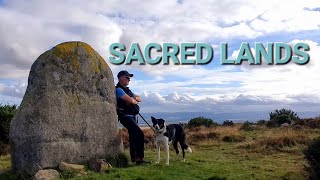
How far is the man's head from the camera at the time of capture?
47.5 ft

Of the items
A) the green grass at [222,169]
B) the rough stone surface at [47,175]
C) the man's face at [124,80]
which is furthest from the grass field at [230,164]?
the man's face at [124,80]

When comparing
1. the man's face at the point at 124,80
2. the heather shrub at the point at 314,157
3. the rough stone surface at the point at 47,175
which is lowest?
the rough stone surface at the point at 47,175

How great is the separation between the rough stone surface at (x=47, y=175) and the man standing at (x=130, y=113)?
2808mm

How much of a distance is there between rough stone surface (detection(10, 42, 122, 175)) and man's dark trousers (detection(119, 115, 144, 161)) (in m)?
0.42

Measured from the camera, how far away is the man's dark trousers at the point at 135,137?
46.9ft

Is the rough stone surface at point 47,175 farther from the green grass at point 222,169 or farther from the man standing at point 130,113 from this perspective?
the man standing at point 130,113

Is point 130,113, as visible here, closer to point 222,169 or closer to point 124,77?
point 124,77

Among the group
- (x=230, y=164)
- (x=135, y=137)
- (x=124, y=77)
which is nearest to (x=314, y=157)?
(x=230, y=164)

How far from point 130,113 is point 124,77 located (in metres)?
1.19

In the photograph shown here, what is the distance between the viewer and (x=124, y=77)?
14547 millimetres

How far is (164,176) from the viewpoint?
40.0 feet

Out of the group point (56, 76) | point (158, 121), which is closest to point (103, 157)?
point (158, 121)

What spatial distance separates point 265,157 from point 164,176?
7.18m

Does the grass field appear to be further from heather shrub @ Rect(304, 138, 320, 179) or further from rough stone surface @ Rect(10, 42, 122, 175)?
rough stone surface @ Rect(10, 42, 122, 175)
